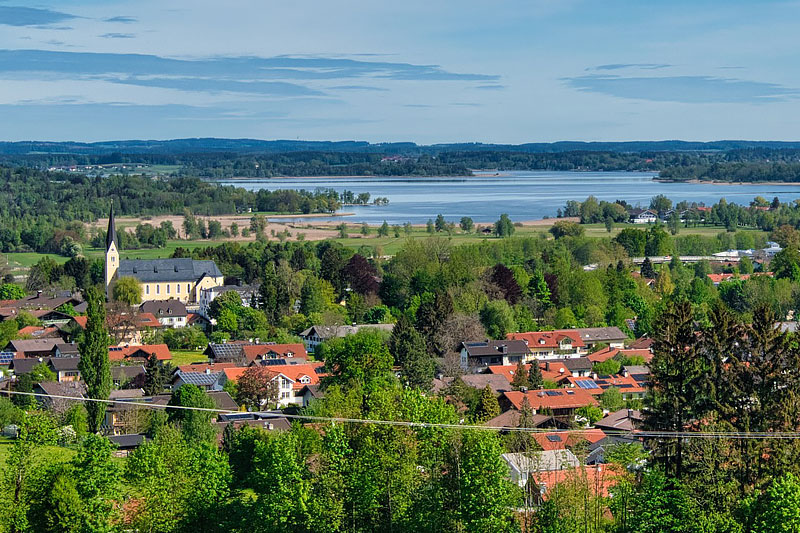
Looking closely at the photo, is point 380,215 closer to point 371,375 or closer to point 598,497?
point 371,375

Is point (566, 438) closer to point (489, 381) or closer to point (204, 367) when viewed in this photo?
point (489, 381)

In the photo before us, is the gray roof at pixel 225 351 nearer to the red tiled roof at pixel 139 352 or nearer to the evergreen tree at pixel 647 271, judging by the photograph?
the red tiled roof at pixel 139 352

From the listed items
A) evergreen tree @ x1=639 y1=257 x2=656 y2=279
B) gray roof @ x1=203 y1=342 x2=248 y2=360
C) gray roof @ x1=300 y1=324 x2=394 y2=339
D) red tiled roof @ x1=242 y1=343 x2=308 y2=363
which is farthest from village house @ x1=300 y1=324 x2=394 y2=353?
evergreen tree @ x1=639 y1=257 x2=656 y2=279

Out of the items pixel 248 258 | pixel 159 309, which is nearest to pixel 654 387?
pixel 159 309

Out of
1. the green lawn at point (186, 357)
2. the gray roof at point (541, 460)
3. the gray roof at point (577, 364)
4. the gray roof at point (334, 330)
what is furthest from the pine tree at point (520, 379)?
the green lawn at point (186, 357)

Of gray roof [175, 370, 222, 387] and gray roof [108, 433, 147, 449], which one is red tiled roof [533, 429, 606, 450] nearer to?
gray roof [108, 433, 147, 449]

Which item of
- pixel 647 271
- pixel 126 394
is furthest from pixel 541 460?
pixel 647 271
